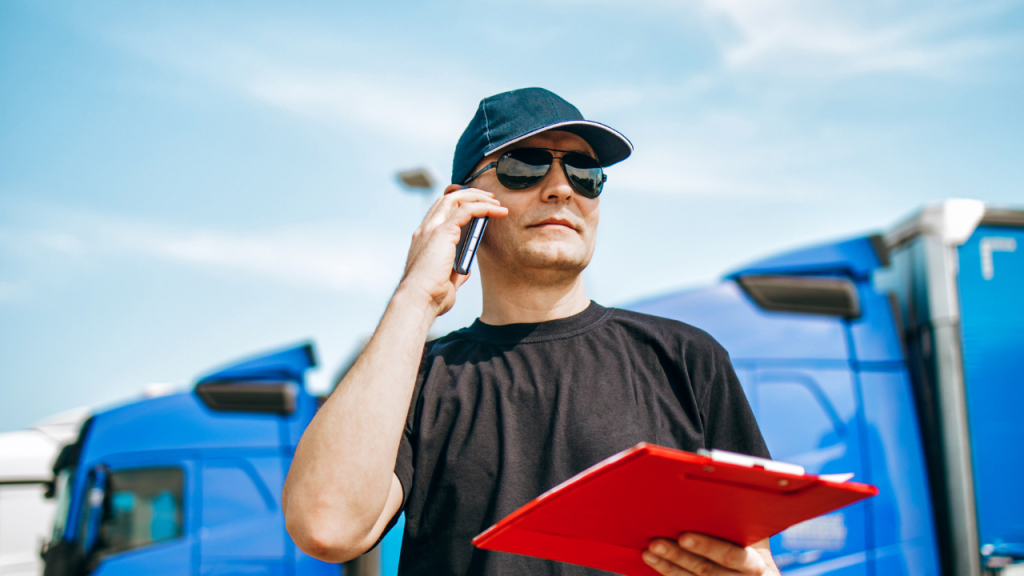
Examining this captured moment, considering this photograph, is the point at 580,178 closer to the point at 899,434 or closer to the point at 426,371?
the point at 426,371

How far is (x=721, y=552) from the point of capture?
44.5 inches

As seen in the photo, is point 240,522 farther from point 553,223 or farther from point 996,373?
point 996,373

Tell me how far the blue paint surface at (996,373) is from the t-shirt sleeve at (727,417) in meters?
2.85

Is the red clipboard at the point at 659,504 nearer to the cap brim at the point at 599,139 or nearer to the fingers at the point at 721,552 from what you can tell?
the fingers at the point at 721,552

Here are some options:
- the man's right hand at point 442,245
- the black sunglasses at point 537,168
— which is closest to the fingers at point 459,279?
the man's right hand at point 442,245

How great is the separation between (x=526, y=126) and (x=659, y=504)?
1053 mm

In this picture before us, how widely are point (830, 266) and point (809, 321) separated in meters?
0.36

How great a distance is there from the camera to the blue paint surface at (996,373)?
3.55m

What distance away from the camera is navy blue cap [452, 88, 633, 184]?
1761 mm

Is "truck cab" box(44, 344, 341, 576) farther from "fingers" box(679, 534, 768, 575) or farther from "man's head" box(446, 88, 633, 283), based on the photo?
"fingers" box(679, 534, 768, 575)

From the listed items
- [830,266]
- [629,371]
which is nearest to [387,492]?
[629,371]

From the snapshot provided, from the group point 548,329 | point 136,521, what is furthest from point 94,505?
point 548,329

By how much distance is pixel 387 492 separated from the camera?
138cm

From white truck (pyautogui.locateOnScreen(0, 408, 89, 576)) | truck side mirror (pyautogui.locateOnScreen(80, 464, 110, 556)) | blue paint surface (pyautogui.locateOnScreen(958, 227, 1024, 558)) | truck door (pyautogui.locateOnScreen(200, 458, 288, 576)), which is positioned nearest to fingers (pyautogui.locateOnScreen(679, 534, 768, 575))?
blue paint surface (pyautogui.locateOnScreen(958, 227, 1024, 558))
